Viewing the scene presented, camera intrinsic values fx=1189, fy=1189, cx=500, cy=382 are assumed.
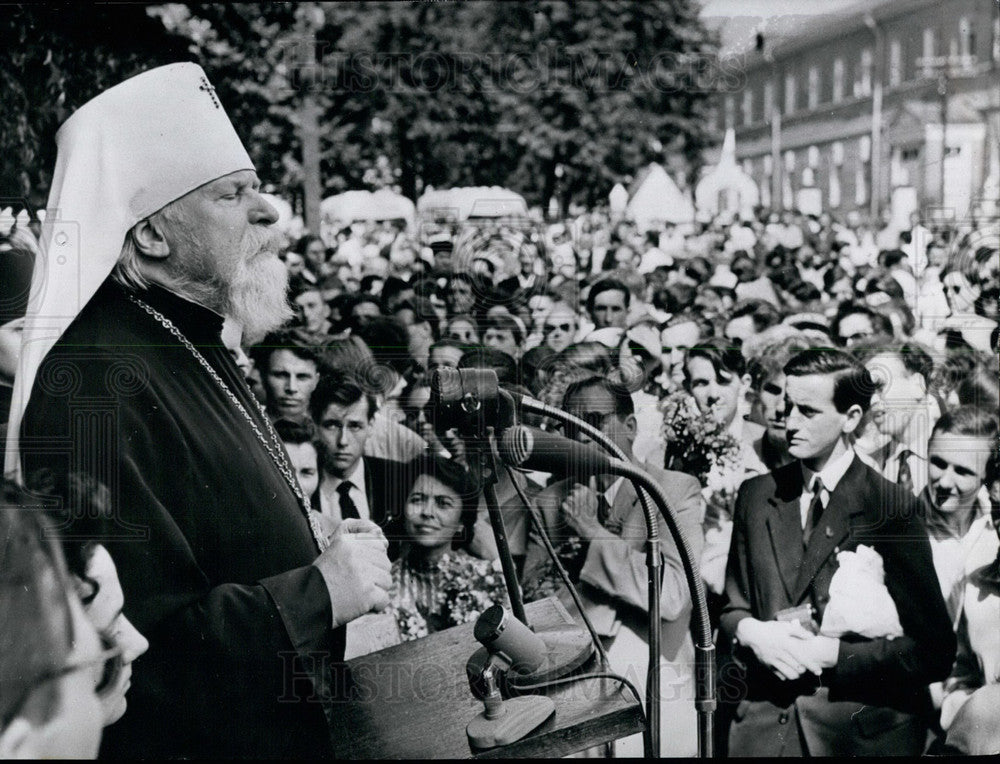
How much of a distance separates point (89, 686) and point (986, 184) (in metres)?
3.63

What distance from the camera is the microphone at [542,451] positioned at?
193 centimetres

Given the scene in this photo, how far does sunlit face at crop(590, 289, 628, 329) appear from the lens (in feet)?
19.8

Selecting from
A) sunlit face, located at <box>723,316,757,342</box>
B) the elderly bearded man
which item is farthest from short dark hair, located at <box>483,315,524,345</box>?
the elderly bearded man

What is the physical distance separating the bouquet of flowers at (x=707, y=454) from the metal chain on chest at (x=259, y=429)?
1.41 metres

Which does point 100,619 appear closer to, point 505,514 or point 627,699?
point 627,699

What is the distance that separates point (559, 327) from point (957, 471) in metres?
2.14

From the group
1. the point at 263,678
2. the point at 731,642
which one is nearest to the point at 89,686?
the point at 263,678

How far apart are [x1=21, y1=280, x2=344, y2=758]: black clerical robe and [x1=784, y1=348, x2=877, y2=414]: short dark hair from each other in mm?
1704

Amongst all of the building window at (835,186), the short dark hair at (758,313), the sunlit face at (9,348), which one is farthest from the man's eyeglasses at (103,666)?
the building window at (835,186)

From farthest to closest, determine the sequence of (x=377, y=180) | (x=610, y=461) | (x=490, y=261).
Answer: (x=490, y=261), (x=377, y=180), (x=610, y=461)

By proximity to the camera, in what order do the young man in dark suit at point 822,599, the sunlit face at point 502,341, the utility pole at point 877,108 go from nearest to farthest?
the young man in dark suit at point 822,599, the utility pole at point 877,108, the sunlit face at point 502,341

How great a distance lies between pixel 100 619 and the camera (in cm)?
252

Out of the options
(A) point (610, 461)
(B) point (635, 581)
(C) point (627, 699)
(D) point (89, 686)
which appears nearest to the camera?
(A) point (610, 461)

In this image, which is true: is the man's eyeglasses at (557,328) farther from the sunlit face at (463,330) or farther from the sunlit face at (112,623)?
the sunlit face at (112,623)
